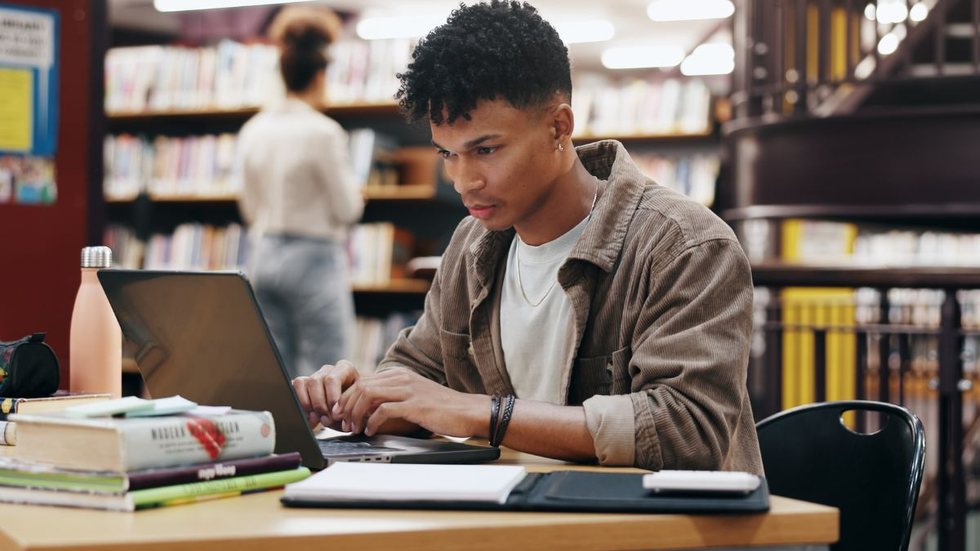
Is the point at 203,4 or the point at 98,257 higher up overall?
the point at 203,4

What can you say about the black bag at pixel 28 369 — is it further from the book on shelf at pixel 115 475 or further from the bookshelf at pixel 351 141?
the bookshelf at pixel 351 141

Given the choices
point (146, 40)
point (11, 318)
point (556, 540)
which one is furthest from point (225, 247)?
point (556, 540)

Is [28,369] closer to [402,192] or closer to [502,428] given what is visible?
[502,428]

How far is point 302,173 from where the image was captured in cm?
400

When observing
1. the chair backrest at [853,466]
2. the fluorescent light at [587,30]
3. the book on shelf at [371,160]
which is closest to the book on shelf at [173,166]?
the book on shelf at [371,160]

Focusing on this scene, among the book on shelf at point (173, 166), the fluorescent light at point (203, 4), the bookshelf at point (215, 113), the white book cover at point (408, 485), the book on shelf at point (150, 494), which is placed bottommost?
the book on shelf at point (150, 494)

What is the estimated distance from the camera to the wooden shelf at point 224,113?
5504mm

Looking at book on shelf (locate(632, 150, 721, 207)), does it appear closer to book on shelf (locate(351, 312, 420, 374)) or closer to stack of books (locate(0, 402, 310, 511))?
book on shelf (locate(351, 312, 420, 374))

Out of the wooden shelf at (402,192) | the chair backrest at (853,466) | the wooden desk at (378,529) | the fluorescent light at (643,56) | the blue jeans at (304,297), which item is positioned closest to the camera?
the wooden desk at (378,529)

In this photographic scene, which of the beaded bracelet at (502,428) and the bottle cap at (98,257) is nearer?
the beaded bracelet at (502,428)

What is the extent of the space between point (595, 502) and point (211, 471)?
0.34m

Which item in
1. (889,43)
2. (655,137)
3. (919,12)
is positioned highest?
(919,12)

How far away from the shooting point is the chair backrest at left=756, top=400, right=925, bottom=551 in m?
1.43

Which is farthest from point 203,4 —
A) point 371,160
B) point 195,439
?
point 195,439
